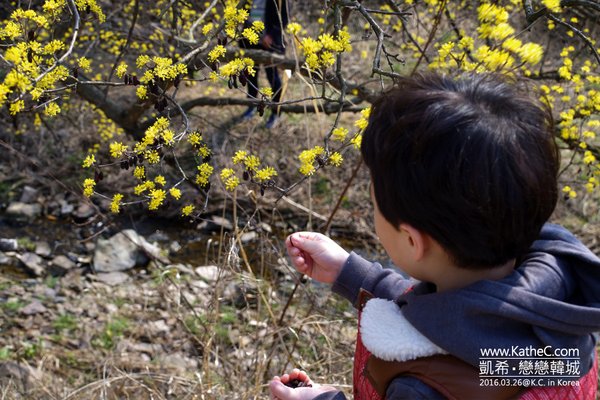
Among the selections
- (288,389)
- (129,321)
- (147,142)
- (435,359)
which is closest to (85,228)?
(129,321)

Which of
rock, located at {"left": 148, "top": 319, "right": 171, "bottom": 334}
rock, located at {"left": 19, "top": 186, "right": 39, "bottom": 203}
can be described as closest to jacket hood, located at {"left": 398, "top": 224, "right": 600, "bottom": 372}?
rock, located at {"left": 148, "top": 319, "right": 171, "bottom": 334}

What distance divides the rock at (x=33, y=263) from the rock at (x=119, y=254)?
38 centimetres

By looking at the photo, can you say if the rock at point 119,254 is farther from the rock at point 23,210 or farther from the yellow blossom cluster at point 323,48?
the yellow blossom cluster at point 323,48

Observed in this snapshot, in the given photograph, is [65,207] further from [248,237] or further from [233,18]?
[233,18]

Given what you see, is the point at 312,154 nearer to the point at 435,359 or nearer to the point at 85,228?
the point at 435,359

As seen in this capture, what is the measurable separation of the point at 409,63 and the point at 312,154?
16.8ft

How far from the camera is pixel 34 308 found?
3.92 metres

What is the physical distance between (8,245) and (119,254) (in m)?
0.83

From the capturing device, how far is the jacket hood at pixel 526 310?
1051 mm

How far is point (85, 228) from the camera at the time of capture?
16.8 ft

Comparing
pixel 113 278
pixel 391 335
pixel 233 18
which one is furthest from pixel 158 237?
pixel 391 335

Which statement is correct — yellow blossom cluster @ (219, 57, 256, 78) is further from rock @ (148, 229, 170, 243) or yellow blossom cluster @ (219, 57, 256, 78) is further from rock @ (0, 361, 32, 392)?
rock @ (148, 229, 170, 243)

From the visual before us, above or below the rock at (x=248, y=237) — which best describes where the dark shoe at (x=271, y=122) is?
above

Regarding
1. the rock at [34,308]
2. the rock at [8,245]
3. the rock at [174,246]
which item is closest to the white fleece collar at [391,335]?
the rock at [34,308]
